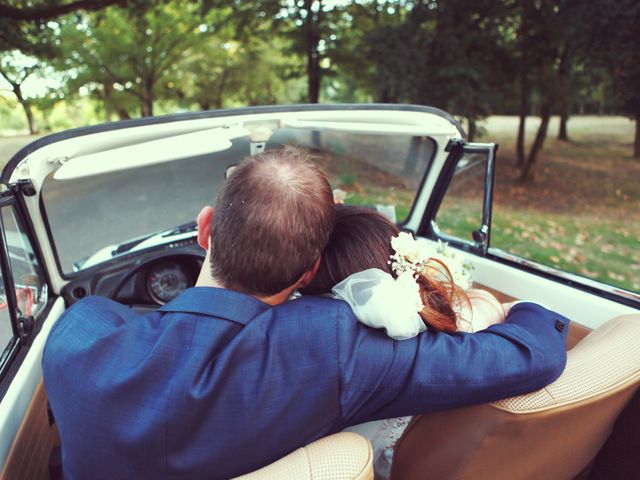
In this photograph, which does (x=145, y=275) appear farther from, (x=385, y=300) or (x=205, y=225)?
(x=385, y=300)

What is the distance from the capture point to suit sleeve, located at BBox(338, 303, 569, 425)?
3.77ft

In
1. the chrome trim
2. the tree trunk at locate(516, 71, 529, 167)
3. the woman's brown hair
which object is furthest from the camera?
the tree trunk at locate(516, 71, 529, 167)

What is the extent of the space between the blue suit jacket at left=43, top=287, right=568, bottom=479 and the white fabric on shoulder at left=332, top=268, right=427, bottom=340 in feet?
0.11

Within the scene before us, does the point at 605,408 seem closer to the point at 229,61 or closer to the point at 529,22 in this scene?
the point at 529,22

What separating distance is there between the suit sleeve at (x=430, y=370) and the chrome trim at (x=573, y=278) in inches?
48.6

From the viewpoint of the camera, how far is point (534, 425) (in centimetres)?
129

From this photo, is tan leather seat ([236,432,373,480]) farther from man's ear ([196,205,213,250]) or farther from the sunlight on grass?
the sunlight on grass

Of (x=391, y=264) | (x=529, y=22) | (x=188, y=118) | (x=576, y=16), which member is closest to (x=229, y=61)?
(x=529, y=22)

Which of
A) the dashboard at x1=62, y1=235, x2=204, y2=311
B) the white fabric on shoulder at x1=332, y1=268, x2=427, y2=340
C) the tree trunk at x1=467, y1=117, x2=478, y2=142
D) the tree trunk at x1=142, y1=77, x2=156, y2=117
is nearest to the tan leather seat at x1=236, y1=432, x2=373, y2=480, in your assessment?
the white fabric on shoulder at x1=332, y1=268, x2=427, y2=340

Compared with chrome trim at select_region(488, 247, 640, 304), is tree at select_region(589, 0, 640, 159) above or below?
above

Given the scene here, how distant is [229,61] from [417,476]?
1515 centimetres

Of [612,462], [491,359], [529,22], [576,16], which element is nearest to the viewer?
[491,359]

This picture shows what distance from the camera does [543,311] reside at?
4.99 ft

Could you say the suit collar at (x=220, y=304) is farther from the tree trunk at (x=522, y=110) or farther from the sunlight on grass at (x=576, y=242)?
the tree trunk at (x=522, y=110)
